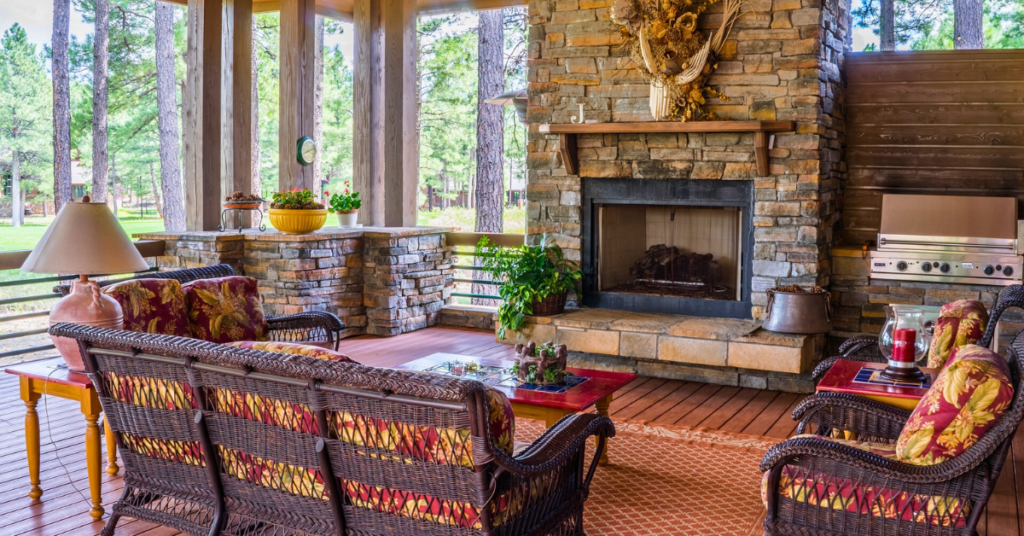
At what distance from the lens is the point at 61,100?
10.1 meters

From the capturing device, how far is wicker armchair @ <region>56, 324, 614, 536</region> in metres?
2.23

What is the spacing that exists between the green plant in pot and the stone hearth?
90mm

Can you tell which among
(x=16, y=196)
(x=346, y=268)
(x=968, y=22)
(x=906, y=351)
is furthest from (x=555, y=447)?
(x=16, y=196)

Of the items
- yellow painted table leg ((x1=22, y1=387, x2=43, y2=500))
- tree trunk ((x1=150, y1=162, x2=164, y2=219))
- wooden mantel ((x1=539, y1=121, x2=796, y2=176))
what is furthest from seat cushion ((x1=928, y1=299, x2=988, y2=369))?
tree trunk ((x1=150, y1=162, x2=164, y2=219))

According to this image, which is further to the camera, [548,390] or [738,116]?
[738,116]

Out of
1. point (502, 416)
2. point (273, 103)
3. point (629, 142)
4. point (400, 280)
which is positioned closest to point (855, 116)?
point (629, 142)

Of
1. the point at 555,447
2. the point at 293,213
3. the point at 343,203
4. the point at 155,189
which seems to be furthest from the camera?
the point at 155,189

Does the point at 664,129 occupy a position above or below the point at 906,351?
above

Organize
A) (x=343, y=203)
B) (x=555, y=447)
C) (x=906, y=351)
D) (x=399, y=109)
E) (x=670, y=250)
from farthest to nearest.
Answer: (x=399, y=109)
(x=343, y=203)
(x=670, y=250)
(x=906, y=351)
(x=555, y=447)

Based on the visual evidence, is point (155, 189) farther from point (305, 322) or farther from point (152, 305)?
point (152, 305)

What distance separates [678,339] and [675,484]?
1831mm

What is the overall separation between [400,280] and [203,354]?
461 cm

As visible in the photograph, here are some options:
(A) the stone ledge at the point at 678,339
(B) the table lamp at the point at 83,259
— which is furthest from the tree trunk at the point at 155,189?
(B) the table lamp at the point at 83,259

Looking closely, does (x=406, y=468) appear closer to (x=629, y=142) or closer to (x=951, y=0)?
(x=629, y=142)
